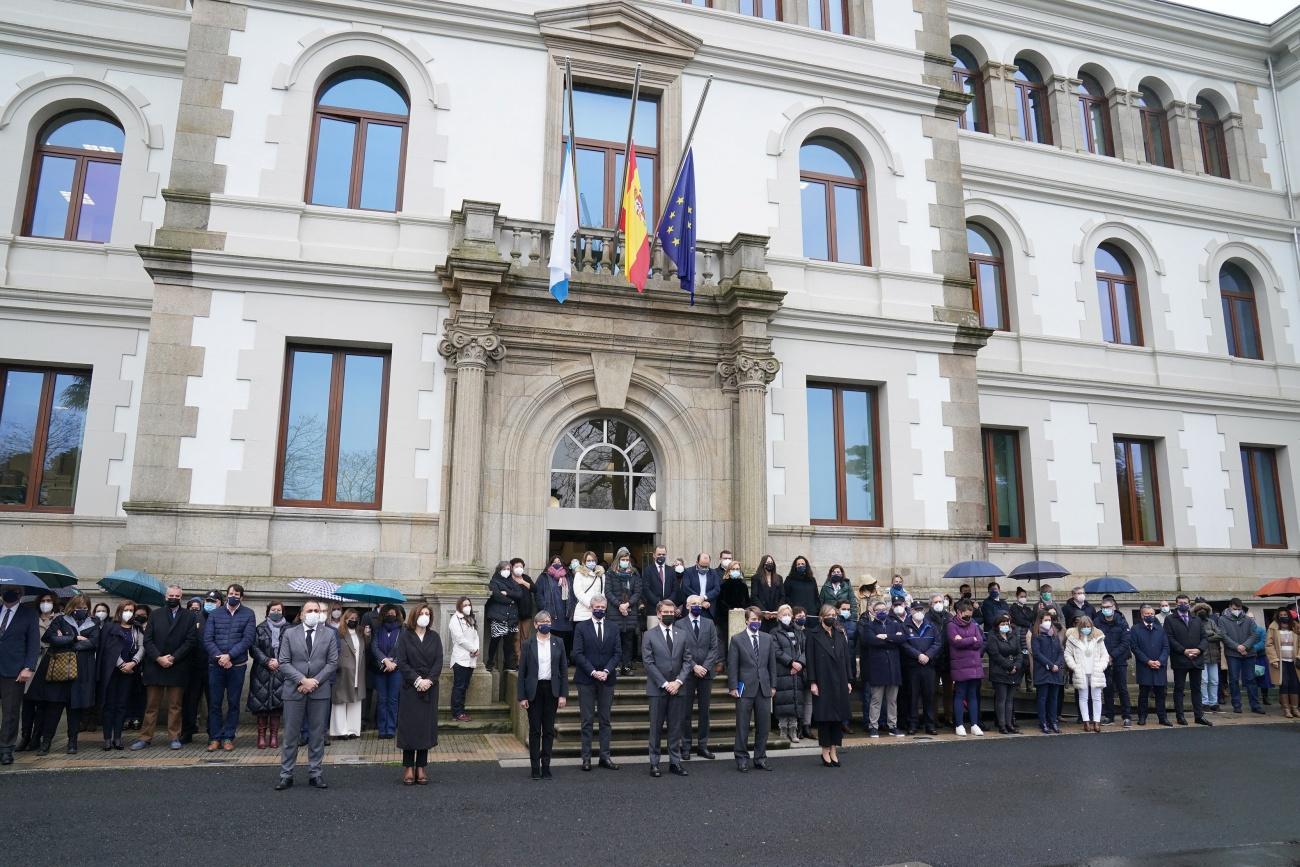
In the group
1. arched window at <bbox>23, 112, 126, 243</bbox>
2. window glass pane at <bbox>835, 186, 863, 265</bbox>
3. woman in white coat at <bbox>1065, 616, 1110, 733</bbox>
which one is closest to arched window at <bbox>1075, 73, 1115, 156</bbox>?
window glass pane at <bbox>835, 186, 863, 265</bbox>

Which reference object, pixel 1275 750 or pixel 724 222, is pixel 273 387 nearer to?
pixel 724 222

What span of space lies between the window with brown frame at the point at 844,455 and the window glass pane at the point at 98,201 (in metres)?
12.5

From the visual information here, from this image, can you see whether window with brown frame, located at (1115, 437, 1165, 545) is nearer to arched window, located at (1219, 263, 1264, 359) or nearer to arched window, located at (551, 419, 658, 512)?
arched window, located at (1219, 263, 1264, 359)

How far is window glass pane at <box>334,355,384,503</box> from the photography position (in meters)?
13.6

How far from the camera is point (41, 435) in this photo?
1481 centimetres

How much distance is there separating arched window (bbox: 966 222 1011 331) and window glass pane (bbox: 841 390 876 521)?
17.4ft

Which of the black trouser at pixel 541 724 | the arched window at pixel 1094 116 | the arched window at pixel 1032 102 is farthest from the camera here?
the arched window at pixel 1094 116

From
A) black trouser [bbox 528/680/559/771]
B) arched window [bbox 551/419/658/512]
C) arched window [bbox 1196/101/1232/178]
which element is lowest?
Answer: black trouser [bbox 528/680/559/771]

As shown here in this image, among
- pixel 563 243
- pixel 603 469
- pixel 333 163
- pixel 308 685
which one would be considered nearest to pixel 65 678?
pixel 308 685

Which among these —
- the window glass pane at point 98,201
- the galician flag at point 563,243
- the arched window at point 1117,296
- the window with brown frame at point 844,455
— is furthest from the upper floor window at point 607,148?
the arched window at point 1117,296

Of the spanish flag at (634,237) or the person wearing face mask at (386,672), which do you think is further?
the spanish flag at (634,237)

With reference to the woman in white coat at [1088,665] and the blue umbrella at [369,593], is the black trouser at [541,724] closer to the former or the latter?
the blue umbrella at [369,593]

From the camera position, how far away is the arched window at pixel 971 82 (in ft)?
68.4

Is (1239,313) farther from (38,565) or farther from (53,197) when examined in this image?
(53,197)
